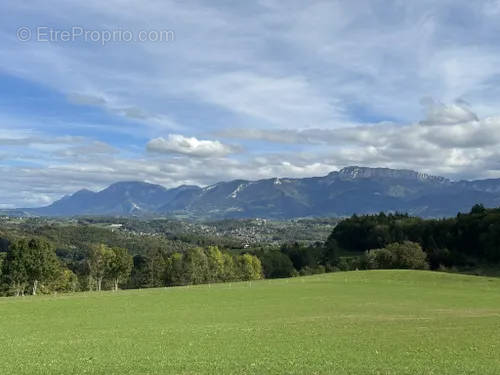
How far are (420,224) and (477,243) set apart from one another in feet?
95.1

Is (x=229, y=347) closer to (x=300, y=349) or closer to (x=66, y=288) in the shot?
(x=300, y=349)

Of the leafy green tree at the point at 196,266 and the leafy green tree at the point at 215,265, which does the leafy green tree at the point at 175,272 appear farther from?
the leafy green tree at the point at 215,265

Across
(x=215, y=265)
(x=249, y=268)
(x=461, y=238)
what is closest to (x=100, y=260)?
(x=215, y=265)

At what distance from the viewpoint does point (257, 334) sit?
132 ft

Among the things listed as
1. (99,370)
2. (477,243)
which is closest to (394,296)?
(99,370)

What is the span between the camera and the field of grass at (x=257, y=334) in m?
26.9

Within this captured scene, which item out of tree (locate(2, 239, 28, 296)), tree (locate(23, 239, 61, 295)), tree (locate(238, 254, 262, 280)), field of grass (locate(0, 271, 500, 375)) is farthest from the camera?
tree (locate(238, 254, 262, 280))

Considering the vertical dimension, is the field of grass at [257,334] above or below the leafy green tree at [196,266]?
above

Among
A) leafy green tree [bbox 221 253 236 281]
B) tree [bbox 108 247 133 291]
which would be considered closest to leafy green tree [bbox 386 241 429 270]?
leafy green tree [bbox 221 253 236 281]

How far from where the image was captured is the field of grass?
26.9 metres

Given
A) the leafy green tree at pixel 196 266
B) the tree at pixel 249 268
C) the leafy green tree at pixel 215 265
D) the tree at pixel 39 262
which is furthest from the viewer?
the tree at pixel 249 268

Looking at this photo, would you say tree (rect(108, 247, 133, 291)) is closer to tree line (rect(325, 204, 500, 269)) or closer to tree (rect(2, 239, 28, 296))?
tree (rect(2, 239, 28, 296))

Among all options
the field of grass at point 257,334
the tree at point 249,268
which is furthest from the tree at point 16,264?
the tree at point 249,268

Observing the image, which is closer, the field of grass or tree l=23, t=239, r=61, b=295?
the field of grass
